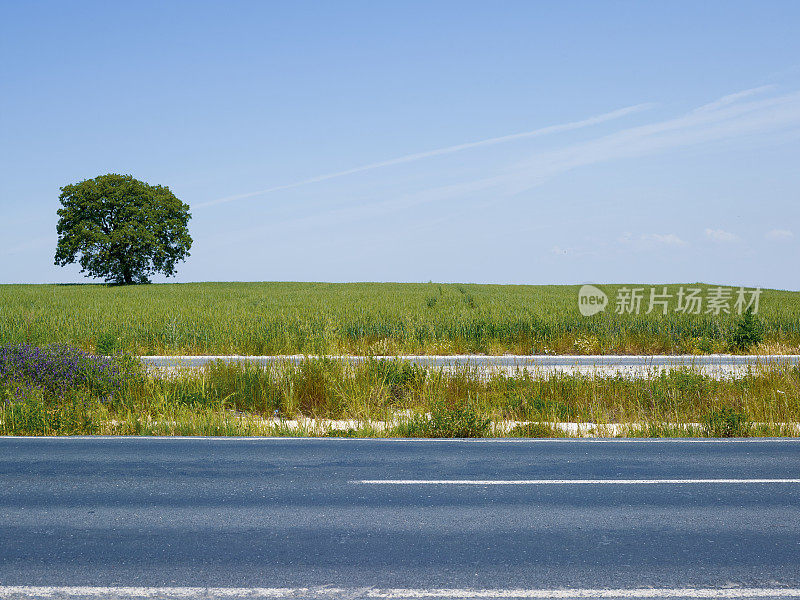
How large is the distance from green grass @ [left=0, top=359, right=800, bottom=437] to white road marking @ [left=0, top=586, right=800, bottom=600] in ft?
18.1

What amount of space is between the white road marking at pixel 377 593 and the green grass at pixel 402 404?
5.53 metres

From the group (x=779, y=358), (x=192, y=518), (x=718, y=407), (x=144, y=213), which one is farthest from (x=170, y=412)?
(x=144, y=213)

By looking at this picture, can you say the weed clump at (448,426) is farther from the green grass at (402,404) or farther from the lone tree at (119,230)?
the lone tree at (119,230)

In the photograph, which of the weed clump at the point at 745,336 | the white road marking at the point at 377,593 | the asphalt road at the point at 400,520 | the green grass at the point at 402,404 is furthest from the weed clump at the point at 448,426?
the weed clump at the point at 745,336

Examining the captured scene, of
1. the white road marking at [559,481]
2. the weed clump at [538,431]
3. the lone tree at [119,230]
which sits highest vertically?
the lone tree at [119,230]

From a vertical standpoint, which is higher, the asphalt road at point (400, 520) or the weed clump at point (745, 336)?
the weed clump at point (745, 336)

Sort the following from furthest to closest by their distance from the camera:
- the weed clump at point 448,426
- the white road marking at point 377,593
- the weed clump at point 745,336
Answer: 1. the weed clump at point 745,336
2. the weed clump at point 448,426
3. the white road marking at point 377,593

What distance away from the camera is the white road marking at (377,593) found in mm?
4578

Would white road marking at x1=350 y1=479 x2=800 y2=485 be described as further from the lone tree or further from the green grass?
the lone tree

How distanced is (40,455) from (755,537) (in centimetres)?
857

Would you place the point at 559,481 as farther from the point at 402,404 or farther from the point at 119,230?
the point at 119,230

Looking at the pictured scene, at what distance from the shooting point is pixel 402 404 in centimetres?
1258

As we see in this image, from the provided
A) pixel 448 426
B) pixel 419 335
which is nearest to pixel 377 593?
pixel 448 426

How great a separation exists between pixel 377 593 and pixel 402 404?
7.96 m
